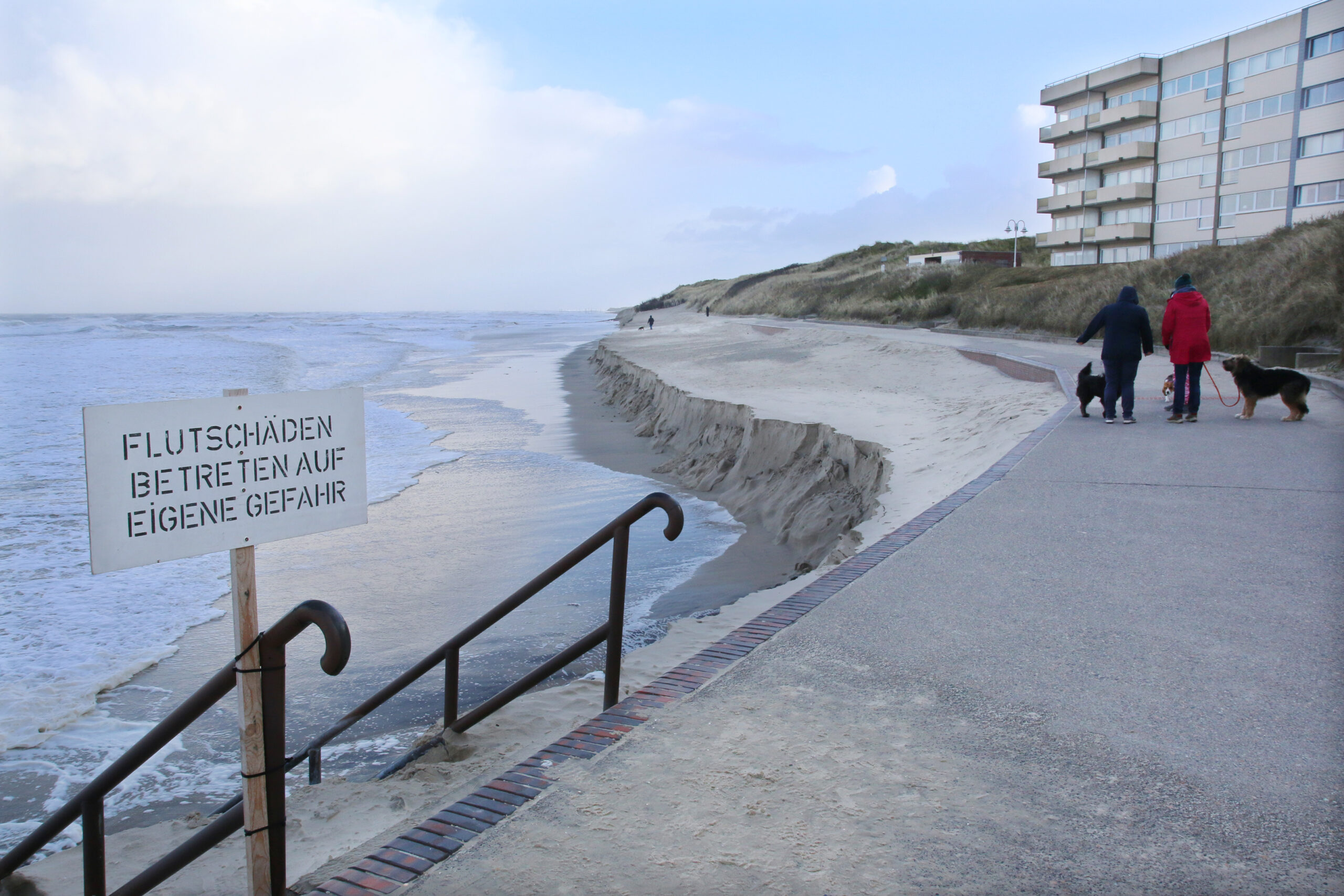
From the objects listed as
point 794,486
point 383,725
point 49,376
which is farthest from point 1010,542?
point 49,376

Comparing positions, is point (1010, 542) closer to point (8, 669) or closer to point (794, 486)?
point (794, 486)

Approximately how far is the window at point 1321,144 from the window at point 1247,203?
171 centimetres

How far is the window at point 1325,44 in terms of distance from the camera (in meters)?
40.3

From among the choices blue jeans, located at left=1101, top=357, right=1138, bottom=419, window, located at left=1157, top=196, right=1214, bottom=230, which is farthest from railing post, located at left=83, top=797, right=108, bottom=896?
window, located at left=1157, top=196, right=1214, bottom=230

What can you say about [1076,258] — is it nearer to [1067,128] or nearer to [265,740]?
[1067,128]

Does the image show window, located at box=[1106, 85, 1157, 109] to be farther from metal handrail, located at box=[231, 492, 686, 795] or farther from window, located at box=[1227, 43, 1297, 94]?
metal handrail, located at box=[231, 492, 686, 795]

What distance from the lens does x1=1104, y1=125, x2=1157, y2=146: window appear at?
168ft

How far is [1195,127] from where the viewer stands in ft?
159

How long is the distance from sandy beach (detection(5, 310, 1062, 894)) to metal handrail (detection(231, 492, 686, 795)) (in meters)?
0.16

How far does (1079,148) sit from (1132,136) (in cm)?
425

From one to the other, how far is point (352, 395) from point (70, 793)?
141 inches

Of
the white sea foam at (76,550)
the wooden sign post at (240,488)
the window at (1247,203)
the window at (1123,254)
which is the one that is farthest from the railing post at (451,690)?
the window at (1123,254)

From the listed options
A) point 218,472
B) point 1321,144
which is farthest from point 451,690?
point 1321,144

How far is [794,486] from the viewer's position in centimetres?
1073
